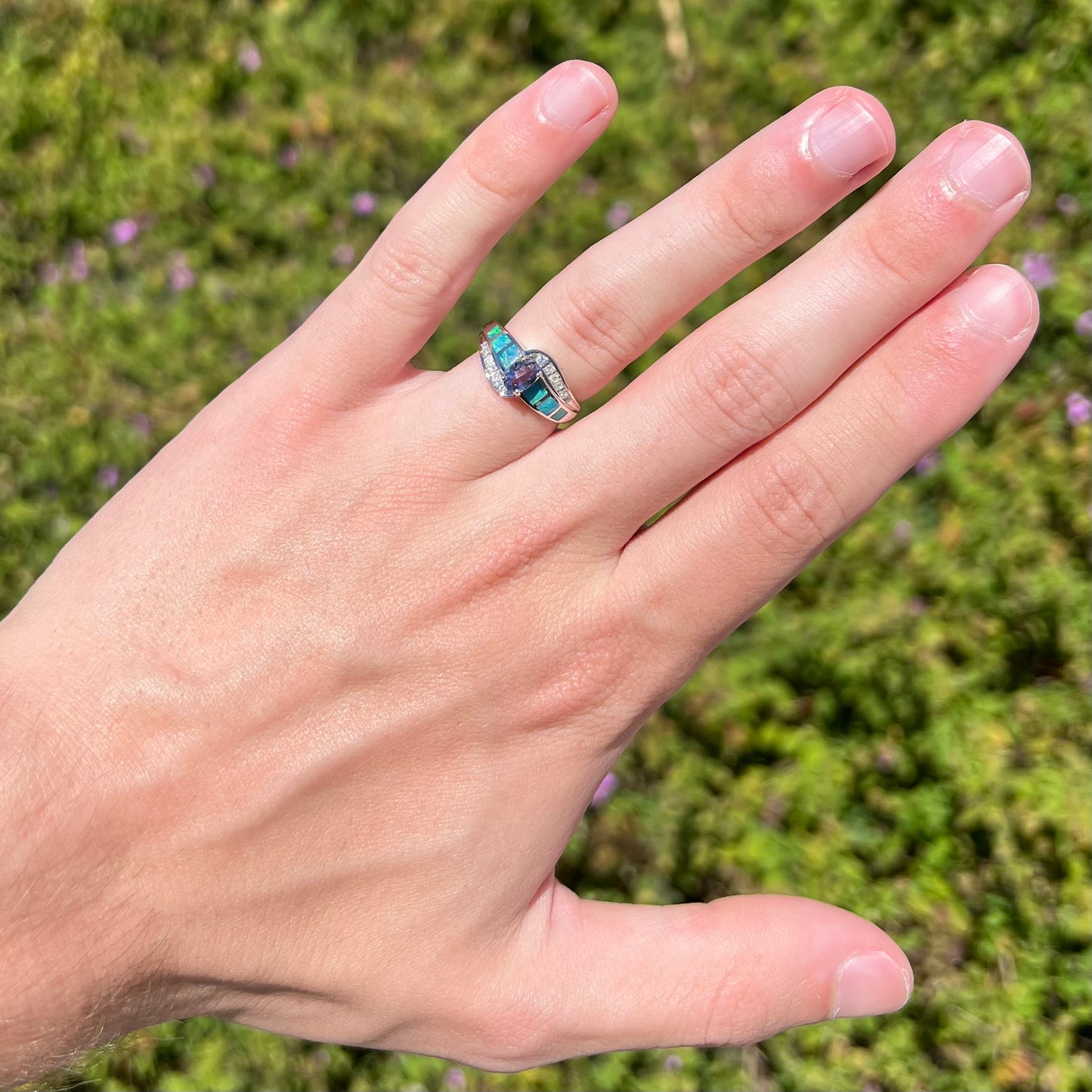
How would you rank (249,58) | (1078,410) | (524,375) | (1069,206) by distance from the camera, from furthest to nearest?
(249,58), (1069,206), (1078,410), (524,375)

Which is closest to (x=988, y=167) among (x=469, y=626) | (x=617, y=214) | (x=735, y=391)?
(x=735, y=391)

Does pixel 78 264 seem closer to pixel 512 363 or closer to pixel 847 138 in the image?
pixel 512 363

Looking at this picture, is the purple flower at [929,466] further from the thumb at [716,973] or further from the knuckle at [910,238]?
the thumb at [716,973]

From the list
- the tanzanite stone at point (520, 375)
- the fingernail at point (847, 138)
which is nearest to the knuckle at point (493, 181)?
the tanzanite stone at point (520, 375)

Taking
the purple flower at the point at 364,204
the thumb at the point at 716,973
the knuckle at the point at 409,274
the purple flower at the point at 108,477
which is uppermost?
the knuckle at the point at 409,274

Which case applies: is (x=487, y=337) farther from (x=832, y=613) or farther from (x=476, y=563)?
(x=832, y=613)

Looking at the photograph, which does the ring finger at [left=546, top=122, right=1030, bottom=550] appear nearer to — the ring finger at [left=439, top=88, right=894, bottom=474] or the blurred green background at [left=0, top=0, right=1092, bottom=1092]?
the ring finger at [left=439, top=88, right=894, bottom=474]
